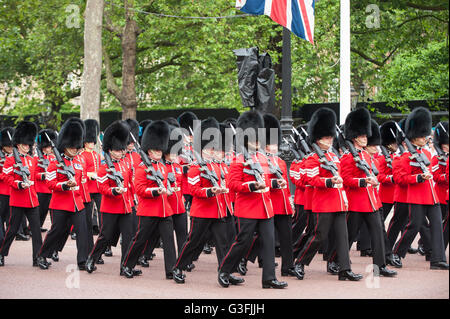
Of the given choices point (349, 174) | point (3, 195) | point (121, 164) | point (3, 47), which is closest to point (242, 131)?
point (349, 174)

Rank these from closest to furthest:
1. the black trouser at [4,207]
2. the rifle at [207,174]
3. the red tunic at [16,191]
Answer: the rifle at [207,174], the red tunic at [16,191], the black trouser at [4,207]

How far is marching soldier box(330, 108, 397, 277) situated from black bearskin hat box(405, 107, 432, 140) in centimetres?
62

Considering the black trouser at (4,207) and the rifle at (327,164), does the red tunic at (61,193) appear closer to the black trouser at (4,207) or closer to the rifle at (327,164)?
the black trouser at (4,207)

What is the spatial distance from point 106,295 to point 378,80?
1934cm

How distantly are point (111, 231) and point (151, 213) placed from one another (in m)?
0.74

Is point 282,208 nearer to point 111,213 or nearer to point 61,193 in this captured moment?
point 111,213

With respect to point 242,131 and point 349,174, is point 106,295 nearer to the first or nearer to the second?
point 242,131

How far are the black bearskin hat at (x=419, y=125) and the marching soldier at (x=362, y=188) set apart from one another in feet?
2.03

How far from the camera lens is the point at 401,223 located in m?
9.69

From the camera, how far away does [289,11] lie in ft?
41.0

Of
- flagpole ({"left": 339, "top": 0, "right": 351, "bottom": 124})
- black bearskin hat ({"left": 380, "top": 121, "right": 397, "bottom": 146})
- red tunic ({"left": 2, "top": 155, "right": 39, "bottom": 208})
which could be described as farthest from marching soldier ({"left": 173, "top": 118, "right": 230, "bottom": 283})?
flagpole ({"left": 339, "top": 0, "right": 351, "bottom": 124})

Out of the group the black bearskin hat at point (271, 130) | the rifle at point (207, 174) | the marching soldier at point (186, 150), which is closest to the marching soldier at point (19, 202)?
the marching soldier at point (186, 150)

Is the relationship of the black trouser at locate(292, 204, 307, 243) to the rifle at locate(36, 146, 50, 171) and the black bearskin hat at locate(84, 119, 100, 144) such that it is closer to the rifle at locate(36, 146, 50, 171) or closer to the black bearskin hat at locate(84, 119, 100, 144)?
the black bearskin hat at locate(84, 119, 100, 144)

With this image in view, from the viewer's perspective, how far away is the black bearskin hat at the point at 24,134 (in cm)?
1065
